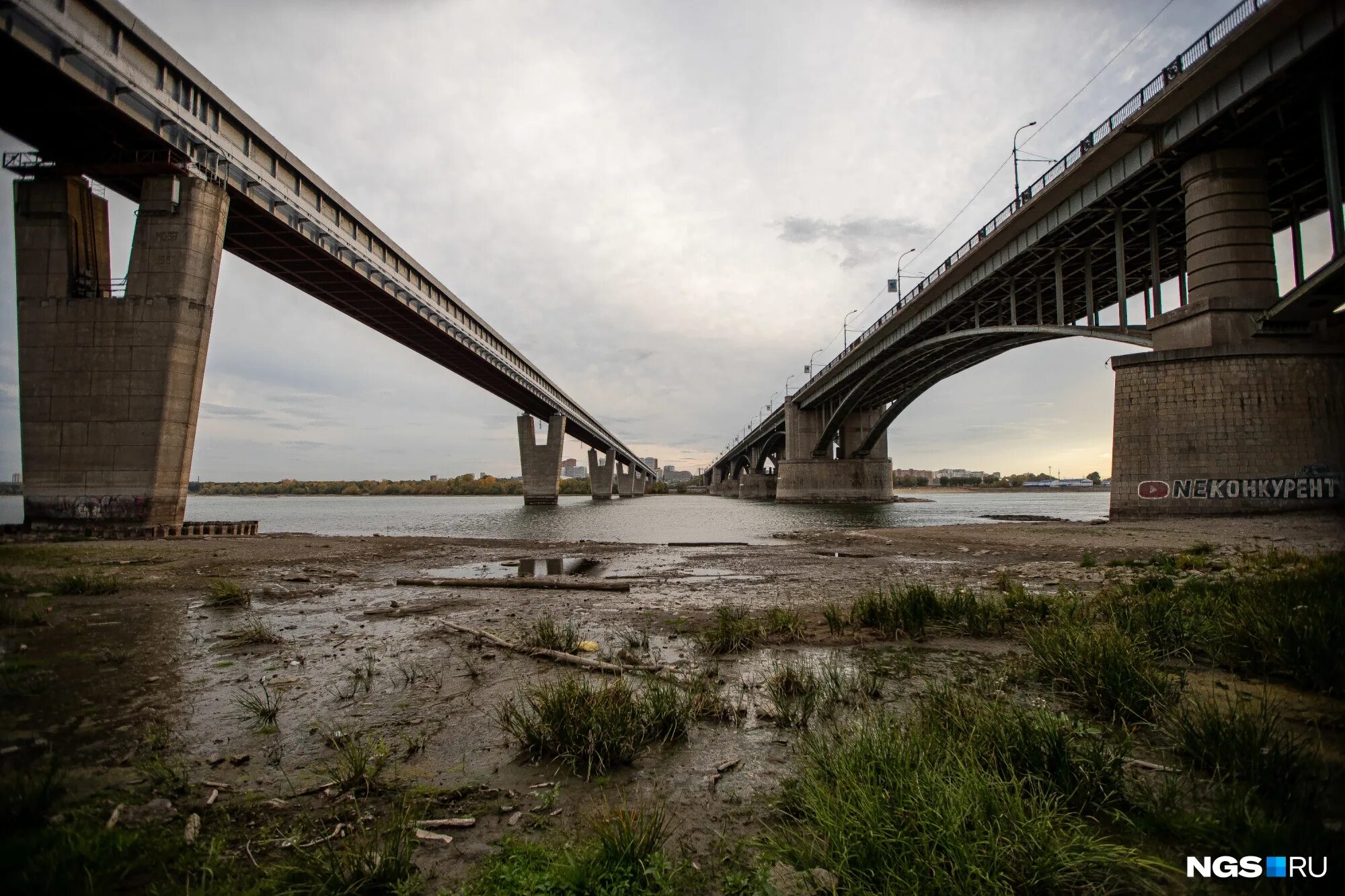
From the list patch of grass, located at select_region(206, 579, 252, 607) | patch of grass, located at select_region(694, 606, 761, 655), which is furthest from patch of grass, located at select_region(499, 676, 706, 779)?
patch of grass, located at select_region(206, 579, 252, 607)

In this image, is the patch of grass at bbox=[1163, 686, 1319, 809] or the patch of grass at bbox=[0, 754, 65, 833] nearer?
the patch of grass at bbox=[0, 754, 65, 833]

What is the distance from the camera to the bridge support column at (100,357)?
20.4 meters

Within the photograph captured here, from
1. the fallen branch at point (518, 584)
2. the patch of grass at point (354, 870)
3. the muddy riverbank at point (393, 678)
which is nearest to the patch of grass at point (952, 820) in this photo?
the muddy riverbank at point (393, 678)

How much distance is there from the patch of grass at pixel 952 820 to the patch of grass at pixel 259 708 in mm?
4640

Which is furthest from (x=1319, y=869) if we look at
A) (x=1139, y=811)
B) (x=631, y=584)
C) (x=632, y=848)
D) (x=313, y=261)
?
(x=313, y=261)

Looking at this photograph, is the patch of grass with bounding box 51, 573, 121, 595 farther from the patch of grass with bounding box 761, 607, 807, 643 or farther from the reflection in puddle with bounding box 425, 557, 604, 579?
the patch of grass with bounding box 761, 607, 807, 643

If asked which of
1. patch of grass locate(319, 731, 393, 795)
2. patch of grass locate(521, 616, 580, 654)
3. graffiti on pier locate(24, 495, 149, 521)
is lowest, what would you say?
patch of grass locate(521, 616, 580, 654)

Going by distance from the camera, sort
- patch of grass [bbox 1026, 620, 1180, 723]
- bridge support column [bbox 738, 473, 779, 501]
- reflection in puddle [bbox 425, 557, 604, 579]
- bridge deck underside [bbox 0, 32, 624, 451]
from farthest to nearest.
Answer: bridge support column [bbox 738, 473, 779, 501] < reflection in puddle [bbox 425, 557, 604, 579] < bridge deck underside [bbox 0, 32, 624, 451] < patch of grass [bbox 1026, 620, 1180, 723]

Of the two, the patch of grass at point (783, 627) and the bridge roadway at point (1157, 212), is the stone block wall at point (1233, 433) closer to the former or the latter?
the bridge roadway at point (1157, 212)

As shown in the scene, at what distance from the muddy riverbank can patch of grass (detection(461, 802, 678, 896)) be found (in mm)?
251

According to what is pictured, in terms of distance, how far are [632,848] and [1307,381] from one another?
3214 cm

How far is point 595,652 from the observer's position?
7.25 metres

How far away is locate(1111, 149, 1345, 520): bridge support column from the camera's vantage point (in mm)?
21500

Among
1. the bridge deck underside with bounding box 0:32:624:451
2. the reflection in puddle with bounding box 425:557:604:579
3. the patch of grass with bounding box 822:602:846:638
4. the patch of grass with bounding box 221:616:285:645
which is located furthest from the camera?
the reflection in puddle with bounding box 425:557:604:579
